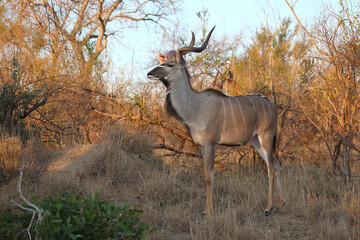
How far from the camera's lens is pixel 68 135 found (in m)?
7.39

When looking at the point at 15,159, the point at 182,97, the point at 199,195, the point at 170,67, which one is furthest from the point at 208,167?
the point at 15,159

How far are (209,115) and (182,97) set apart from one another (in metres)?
0.43

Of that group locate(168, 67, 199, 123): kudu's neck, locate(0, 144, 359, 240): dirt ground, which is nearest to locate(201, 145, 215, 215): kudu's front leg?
locate(0, 144, 359, 240): dirt ground

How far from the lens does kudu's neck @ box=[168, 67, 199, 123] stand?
194 inches

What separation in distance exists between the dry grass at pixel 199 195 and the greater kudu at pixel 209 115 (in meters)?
0.34

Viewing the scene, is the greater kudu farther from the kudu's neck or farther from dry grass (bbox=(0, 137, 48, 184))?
dry grass (bbox=(0, 137, 48, 184))

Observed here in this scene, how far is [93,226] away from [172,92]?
2.35 metres

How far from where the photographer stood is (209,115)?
493cm

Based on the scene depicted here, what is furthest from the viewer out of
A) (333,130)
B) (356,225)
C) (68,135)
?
(68,135)

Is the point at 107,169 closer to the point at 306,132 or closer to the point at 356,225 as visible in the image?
the point at 356,225

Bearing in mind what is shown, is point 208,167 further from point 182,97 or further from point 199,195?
point 182,97

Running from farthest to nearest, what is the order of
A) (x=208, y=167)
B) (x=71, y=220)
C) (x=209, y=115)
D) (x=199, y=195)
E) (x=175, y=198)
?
(x=199, y=195) < (x=175, y=198) < (x=209, y=115) < (x=208, y=167) < (x=71, y=220)

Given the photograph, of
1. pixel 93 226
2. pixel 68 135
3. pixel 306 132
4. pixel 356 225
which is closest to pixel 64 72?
pixel 68 135

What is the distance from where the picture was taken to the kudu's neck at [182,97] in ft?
16.2
